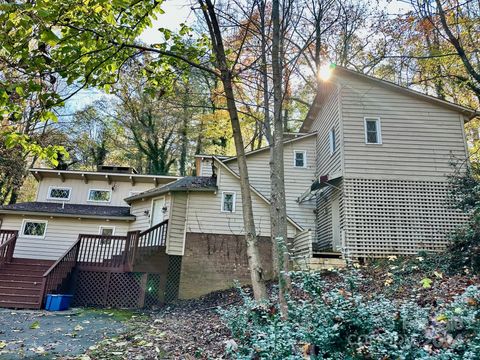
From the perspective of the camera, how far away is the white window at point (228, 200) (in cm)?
1324

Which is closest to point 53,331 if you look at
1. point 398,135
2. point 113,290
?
point 113,290

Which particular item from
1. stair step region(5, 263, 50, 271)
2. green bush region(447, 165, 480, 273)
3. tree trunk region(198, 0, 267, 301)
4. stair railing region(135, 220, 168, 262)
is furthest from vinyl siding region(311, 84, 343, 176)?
stair step region(5, 263, 50, 271)

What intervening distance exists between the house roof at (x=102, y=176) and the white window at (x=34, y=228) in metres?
2.98

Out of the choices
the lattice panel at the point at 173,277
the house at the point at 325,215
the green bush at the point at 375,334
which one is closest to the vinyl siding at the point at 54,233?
the house at the point at 325,215

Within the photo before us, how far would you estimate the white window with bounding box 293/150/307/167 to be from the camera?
1521 centimetres

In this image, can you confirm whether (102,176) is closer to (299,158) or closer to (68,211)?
(68,211)

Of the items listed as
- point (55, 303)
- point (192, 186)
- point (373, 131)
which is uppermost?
point (373, 131)

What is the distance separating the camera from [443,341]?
2730mm

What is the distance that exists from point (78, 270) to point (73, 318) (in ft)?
11.7

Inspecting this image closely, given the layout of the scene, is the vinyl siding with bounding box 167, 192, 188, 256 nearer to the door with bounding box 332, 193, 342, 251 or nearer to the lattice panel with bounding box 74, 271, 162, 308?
the lattice panel with bounding box 74, 271, 162, 308

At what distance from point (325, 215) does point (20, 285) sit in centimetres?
1184

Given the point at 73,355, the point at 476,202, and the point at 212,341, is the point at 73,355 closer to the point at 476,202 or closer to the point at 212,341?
the point at 212,341

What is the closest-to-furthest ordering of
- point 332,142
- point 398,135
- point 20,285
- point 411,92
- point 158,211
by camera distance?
point 20,285 < point 398,135 < point 411,92 < point 332,142 < point 158,211

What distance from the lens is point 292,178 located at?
1493cm
